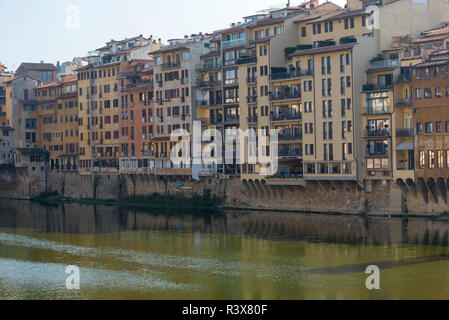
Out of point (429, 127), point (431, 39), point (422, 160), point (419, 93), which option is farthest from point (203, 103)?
point (429, 127)

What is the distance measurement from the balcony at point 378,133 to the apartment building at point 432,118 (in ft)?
9.89

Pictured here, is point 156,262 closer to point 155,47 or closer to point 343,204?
point 343,204

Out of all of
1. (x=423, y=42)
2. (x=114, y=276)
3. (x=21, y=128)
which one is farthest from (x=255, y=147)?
(x=21, y=128)

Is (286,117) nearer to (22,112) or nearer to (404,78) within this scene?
(404,78)

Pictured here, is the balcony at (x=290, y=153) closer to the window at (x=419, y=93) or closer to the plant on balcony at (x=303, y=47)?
the plant on balcony at (x=303, y=47)

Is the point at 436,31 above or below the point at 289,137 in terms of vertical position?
above

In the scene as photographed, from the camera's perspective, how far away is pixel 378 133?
70.9m

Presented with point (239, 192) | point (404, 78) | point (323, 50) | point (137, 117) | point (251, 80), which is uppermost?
point (323, 50)

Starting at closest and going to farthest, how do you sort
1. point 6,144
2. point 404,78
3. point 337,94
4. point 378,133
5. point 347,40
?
1. point 404,78
2. point 378,133
3. point 337,94
4. point 347,40
5. point 6,144

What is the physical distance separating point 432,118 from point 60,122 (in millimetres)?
61281

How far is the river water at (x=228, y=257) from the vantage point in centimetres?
4500

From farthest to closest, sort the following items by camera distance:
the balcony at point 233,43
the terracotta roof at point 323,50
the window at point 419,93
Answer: the balcony at point 233,43, the terracotta roof at point 323,50, the window at point 419,93

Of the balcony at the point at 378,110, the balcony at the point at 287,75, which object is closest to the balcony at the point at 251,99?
the balcony at the point at 287,75

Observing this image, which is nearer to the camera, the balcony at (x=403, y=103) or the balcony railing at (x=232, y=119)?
the balcony at (x=403, y=103)
